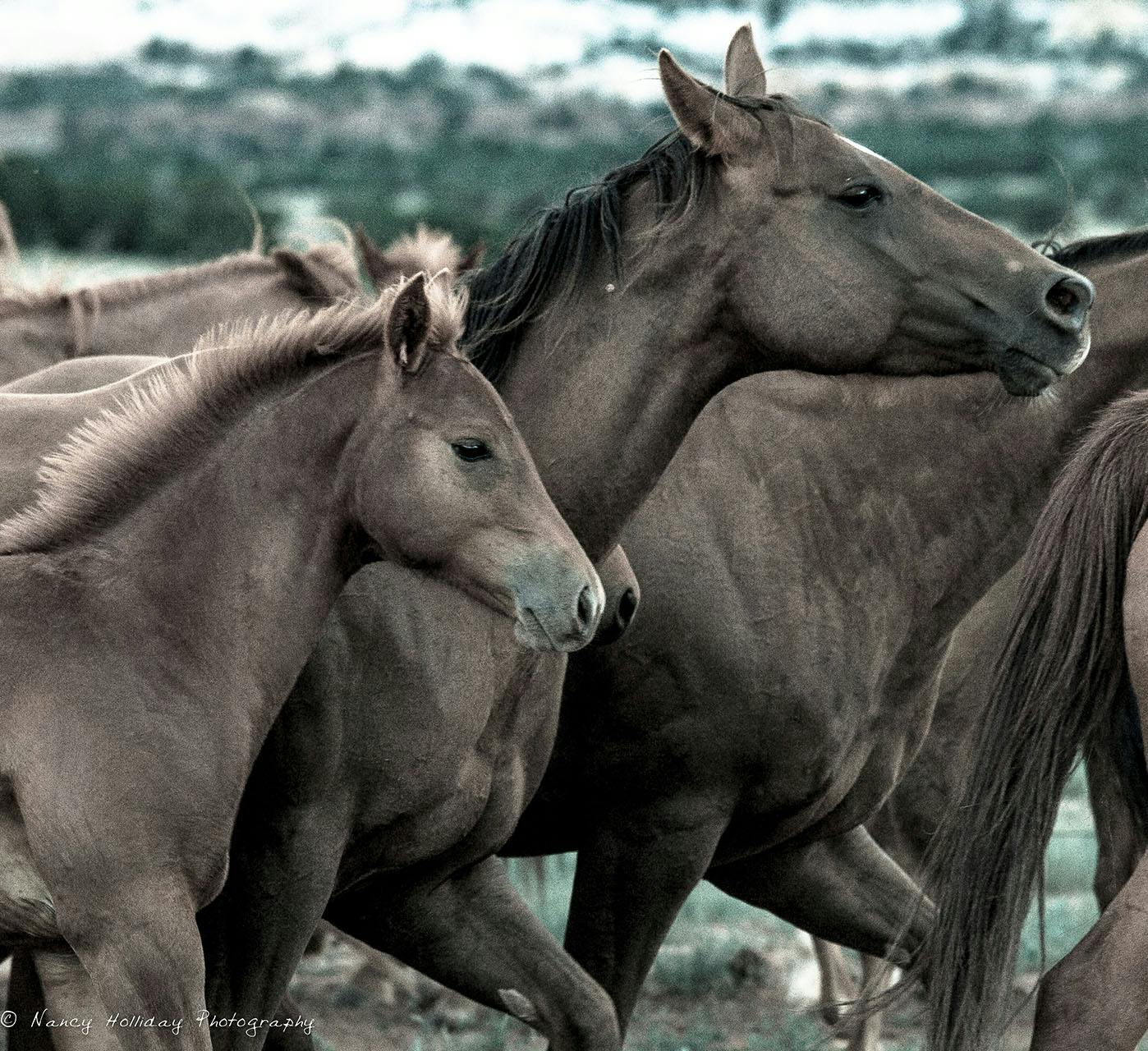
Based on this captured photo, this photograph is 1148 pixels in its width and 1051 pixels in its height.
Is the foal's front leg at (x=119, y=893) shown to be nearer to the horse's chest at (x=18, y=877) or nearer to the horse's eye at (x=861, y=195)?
the horse's chest at (x=18, y=877)

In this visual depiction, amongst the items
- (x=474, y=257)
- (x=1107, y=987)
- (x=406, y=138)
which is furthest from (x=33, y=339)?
(x=406, y=138)

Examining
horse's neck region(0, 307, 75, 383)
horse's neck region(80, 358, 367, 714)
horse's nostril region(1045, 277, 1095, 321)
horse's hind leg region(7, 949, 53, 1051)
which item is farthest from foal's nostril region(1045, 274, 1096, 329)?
horse's neck region(0, 307, 75, 383)

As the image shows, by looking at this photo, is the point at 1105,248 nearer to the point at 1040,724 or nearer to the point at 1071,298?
the point at 1071,298

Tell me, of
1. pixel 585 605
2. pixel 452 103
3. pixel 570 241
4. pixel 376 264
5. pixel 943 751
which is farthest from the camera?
pixel 452 103

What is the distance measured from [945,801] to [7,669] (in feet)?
11.3

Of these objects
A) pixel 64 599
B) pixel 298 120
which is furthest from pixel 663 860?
pixel 298 120

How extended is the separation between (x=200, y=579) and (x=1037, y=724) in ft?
5.50

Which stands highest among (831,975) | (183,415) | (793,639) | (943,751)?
(183,415)

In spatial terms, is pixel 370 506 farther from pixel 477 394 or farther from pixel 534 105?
pixel 534 105

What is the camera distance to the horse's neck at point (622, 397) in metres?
3.97

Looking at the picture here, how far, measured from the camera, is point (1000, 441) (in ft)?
16.0

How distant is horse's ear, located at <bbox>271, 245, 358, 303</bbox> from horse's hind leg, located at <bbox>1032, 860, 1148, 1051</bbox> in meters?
4.49

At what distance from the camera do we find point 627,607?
3975 mm

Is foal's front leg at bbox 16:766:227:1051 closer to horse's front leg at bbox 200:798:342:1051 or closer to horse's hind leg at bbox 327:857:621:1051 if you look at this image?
horse's front leg at bbox 200:798:342:1051
